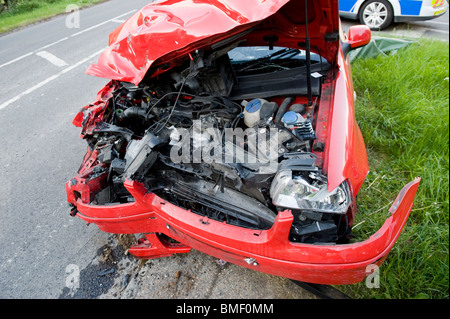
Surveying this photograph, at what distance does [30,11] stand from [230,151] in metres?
12.1

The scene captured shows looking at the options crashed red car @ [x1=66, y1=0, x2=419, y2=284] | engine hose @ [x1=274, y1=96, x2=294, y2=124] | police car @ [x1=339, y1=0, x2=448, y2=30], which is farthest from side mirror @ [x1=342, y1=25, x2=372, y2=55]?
police car @ [x1=339, y1=0, x2=448, y2=30]

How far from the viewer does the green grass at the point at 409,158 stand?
203 centimetres

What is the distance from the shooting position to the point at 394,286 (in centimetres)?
198

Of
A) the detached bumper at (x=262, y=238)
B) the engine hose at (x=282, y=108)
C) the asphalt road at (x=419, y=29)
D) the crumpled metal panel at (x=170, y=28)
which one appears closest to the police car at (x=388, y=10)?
the asphalt road at (x=419, y=29)

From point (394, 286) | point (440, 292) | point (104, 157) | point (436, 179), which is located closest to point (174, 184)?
point (104, 157)

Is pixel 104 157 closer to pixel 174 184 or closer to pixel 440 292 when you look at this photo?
pixel 174 184

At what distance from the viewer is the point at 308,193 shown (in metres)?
1.55

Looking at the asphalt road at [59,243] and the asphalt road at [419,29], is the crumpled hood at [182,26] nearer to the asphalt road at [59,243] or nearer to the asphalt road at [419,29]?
the asphalt road at [59,243]

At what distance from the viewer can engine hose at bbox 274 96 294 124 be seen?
2150 mm

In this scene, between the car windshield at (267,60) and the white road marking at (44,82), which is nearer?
the car windshield at (267,60)

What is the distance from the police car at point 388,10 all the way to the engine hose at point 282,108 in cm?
533

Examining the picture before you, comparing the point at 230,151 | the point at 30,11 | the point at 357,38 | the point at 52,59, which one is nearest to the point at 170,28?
the point at 230,151

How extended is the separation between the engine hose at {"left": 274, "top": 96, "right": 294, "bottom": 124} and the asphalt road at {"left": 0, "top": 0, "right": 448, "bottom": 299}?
116cm

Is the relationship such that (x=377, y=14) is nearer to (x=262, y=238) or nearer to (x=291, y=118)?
(x=291, y=118)
